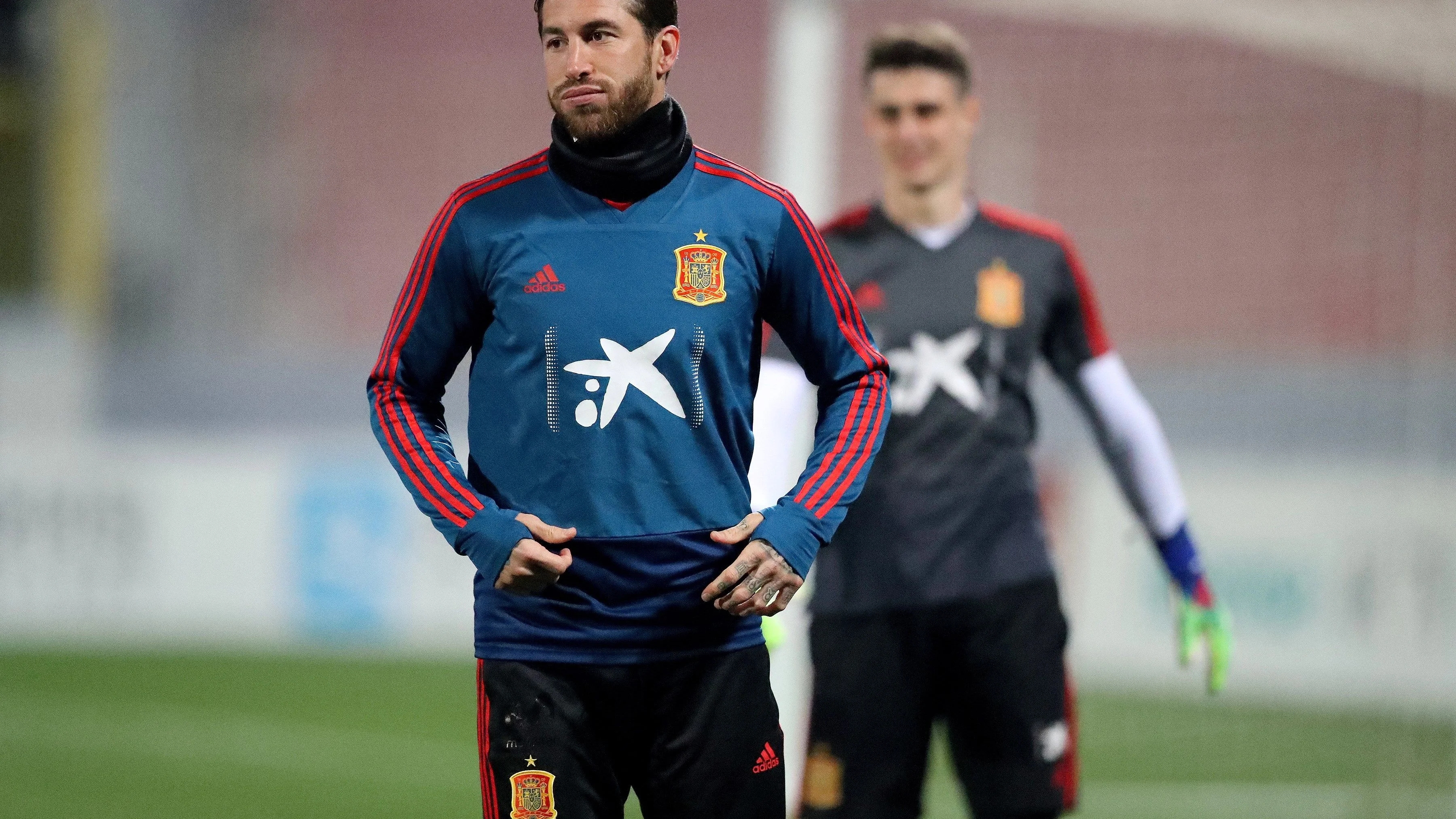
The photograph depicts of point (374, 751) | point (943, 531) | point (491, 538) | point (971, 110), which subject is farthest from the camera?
point (374, 751)

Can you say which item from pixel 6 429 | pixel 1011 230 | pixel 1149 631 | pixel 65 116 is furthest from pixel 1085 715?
pixel 65 116

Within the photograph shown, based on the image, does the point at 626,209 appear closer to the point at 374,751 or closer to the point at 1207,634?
the point at 1207,634

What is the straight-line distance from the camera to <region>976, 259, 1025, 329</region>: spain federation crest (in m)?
4.06

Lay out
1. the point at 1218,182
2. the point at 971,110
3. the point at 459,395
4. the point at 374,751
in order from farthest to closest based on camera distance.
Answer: the point at 459,395 < the point at 1218,182 < the point at 374,751 < the point at 971,110

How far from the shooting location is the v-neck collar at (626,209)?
8.86ft

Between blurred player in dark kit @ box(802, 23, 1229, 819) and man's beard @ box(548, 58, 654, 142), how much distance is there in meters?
1.39

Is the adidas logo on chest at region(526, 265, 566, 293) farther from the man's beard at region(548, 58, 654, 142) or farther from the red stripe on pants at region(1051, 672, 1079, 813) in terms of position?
the red stripe on pants at region(1051, 672, 1079, 813)

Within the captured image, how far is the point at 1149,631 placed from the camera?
906 cm

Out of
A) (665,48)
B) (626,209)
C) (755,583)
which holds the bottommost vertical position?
(755,583)

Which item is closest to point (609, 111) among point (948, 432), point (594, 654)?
point (594, 654)

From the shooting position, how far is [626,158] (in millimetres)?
2672

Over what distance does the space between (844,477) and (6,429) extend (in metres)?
11.1

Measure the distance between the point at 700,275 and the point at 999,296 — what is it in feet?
5.01

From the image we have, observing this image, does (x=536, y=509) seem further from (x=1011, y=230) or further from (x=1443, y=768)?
(x=1443, y=768)
